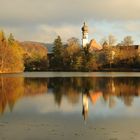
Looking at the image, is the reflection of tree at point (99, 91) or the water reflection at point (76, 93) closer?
the water reflection at point (76, 93)

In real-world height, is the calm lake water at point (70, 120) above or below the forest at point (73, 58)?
below

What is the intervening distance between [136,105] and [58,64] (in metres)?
97.1

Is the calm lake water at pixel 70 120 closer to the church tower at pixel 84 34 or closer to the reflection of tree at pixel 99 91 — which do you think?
the reflection of tree at pixel 99 91

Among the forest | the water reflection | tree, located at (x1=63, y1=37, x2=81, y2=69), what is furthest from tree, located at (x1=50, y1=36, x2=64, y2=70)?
the water reflection

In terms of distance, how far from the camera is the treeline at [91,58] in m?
109

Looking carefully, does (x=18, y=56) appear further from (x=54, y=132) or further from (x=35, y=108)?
(x=54, y=132)

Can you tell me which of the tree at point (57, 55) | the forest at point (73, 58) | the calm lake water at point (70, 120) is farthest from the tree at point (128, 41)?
the calm lake water at point (70, 120)

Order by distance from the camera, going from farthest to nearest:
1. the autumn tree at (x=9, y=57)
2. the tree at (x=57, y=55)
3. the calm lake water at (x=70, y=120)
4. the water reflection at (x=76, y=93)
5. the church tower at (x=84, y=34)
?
the church tower at (x=84, y=34), the tree at (x=57, y=55), the autumn tree at (x=9, y=57), the water reflection at (x=76, y=93), the calm lake water at (x=70, y=120)

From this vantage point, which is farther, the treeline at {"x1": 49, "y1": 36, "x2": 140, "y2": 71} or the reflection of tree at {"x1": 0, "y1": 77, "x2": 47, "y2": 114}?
the treeline at {"x1": 49, "y1": 36, "x2": 140, "y2": 71}

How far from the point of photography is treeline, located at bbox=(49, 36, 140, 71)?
109 meters

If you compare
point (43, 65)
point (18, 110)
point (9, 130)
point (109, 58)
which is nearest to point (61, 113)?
point (18, 110)

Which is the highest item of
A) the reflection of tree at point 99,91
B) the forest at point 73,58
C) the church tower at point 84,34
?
the church tower at point 84,34

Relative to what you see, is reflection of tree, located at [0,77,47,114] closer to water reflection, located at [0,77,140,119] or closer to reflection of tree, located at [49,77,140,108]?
water reflection, located at [0,77,140,119]

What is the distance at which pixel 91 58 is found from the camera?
10888 centimetres
